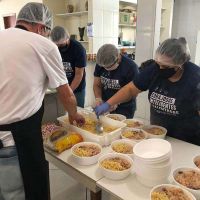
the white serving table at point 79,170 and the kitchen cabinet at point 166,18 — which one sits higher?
the kitchen cabinet at point 166,18

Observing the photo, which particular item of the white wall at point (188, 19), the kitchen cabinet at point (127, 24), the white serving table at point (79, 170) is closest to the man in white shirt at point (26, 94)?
the white serving table at point (79, 170)

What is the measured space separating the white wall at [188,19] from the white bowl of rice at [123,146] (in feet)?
9.46

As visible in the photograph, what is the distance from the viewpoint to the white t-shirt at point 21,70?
984 millimetres

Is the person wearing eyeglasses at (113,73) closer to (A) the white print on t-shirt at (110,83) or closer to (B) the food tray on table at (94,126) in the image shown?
(A) the white print on t-shirt at (110,83)

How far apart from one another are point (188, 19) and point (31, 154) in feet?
12.5

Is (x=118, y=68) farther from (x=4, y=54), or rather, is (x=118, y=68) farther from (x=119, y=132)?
(x=4, y=54)

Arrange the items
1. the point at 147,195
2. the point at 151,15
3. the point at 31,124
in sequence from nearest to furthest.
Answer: the point at 147,195 → the point at 31,124 → the point at 151,15

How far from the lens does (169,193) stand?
91cm

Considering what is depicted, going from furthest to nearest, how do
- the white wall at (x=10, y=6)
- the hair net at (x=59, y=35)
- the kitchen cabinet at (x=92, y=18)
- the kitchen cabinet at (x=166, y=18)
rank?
the white wall at (x=10, y=6) → the kitchen cabinet at (x=166, y=18) → the kitchen cabinet at (x=92, y=18) → the hair net at (x=59, y=35)

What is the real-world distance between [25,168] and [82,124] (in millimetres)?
505

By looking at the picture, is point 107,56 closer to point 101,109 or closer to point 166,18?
point 101,109

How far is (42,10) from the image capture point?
1.21 m

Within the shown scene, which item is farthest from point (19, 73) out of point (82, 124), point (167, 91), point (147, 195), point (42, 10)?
point (167, 91)

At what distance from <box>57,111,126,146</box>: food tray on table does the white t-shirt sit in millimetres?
436
